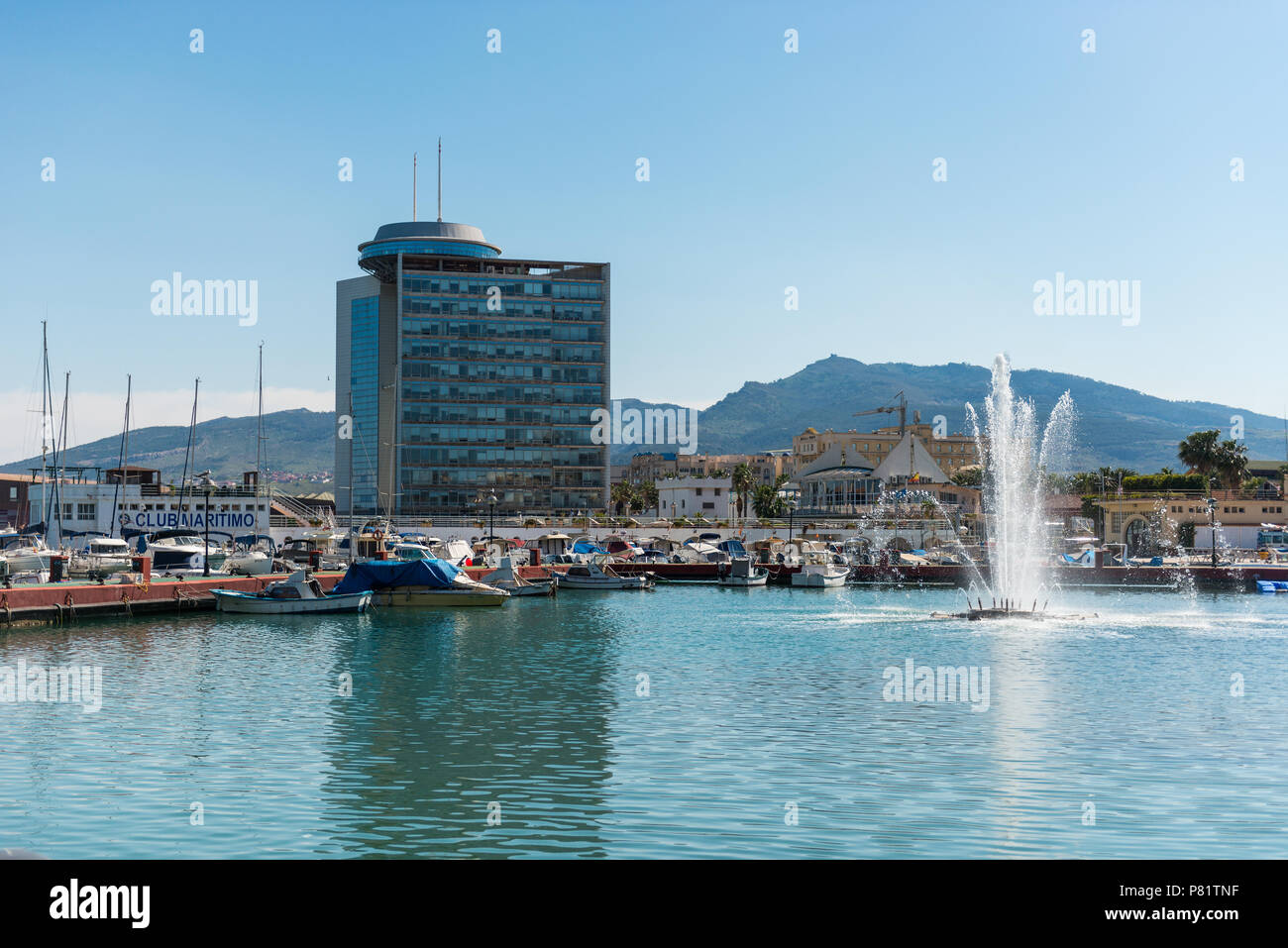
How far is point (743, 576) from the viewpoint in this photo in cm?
11188

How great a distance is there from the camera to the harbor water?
20766mm

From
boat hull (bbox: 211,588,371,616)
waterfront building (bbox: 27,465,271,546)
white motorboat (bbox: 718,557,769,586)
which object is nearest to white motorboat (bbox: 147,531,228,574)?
boat hull (bbox: 211,588,371,616)

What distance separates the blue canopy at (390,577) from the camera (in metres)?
78.0

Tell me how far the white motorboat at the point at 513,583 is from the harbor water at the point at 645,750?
32.9 metres

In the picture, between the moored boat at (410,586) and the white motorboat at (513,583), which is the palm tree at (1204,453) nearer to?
the white motorboat at (513,583)

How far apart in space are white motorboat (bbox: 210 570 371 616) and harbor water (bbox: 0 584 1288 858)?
14542 mm

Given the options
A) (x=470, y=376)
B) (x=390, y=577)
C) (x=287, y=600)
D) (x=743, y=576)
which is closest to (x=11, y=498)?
(x=470, y=376)

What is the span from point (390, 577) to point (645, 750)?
5291cm

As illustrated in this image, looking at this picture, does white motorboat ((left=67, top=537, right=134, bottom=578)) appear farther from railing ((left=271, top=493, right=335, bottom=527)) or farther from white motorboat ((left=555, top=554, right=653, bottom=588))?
railing ((left=271, top=493, right=335, bottom=527))

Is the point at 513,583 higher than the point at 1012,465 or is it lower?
lower

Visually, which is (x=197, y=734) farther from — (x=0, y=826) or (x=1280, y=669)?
(x=1280, y=669)

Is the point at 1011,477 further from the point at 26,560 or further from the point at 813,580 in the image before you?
the point at 26,560

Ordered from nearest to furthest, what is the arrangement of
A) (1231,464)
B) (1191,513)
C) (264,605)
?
Answer: (264,605) → (1191,513) → (1231,464)
